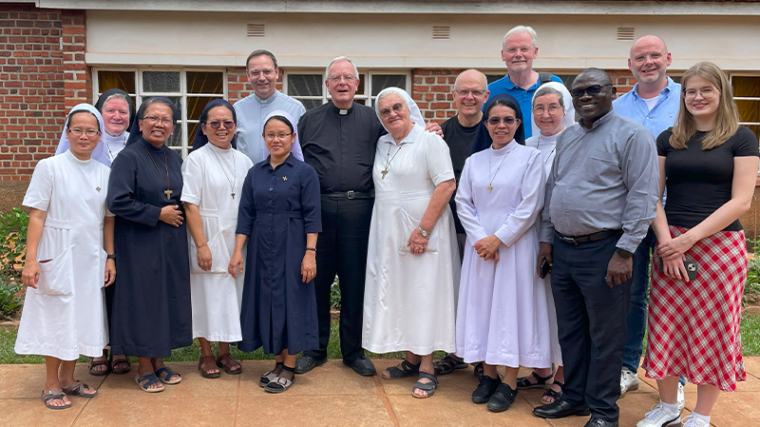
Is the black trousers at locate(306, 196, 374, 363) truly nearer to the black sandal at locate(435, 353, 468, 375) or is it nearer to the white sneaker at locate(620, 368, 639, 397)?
the black sandal at locate(435, 353, 468, 375)

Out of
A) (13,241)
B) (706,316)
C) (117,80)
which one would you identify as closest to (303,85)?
(117,80)

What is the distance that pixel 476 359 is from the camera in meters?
4.25

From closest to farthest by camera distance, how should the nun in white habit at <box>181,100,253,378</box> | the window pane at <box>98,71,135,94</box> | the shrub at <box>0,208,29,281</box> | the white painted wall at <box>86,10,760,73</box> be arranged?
the nun in white habit at <box>181,100,253,378</box>
the shrub at <box>0,208,29,281</box>
the white painted wall at <box>86,10,760,73</box>
the window pane at <box>98,71,135,94</box>

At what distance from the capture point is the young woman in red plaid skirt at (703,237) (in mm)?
3512

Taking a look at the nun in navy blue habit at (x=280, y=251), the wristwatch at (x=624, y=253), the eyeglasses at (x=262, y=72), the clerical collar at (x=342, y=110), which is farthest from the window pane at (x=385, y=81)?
the wristwatch at (x=624, y=253)

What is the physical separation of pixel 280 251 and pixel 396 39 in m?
5.48

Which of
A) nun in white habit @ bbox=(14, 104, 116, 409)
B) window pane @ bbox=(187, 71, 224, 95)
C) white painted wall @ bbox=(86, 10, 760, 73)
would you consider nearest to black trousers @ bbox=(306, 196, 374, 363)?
nun in white habit @ bbox=(14, 104, 116, 409)

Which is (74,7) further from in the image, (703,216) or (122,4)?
(703,216)

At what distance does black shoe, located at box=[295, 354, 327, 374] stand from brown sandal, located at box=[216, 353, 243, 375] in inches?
16.9

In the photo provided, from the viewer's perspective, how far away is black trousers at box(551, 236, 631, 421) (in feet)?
12.1

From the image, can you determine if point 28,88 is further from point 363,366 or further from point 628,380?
point 628,380

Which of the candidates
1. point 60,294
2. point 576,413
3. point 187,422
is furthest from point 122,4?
point 576,413

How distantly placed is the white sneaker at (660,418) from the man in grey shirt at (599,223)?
0.87ft

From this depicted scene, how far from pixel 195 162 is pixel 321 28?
16.7 ft
